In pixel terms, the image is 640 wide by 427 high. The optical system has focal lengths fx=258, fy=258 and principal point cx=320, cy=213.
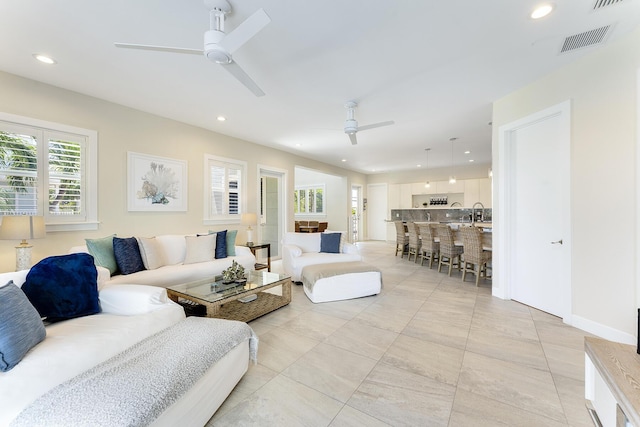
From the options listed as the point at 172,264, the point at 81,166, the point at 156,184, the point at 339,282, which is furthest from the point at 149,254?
the point at 339,282

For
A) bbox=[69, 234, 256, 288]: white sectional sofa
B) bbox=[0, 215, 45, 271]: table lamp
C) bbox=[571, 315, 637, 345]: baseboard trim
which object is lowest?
bbox=[571, 315, 637, 345]: baseboard trim

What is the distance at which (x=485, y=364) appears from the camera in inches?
81.1

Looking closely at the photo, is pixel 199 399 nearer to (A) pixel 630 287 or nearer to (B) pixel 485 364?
(B) pixel 485 364

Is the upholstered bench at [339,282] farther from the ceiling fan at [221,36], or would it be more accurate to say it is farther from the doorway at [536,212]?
the ceiling fan at [221,36]

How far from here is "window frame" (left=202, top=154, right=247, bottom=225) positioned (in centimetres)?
480

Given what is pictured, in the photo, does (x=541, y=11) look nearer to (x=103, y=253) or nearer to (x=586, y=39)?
(x=586, y=39)

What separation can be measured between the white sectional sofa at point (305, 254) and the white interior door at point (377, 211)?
19.6ft

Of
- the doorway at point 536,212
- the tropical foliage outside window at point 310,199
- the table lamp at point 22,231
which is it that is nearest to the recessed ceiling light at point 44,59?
the table lamp at point 22,231

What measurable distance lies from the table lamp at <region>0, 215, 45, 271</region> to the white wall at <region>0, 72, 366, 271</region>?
0.45m

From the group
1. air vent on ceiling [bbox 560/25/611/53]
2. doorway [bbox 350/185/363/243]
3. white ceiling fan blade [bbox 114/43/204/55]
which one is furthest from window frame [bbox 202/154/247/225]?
doorway [bbox 350/185/363/243]

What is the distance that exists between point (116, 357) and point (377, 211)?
9.67m

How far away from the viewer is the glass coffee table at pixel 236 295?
101 inches

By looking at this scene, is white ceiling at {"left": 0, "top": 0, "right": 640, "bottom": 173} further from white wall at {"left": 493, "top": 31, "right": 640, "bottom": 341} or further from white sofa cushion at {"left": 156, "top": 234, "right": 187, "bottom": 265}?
white sofa cushion at {"left": 156, "top": 234, "right": 187, "bottom": 265}

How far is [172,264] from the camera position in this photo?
3721mm
